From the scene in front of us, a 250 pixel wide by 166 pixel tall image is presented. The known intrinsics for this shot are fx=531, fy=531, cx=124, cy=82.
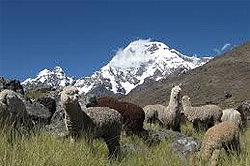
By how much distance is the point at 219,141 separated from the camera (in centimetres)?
1002

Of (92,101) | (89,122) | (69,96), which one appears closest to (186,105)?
(92,101)

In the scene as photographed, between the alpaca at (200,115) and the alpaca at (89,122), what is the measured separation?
892 centimetres

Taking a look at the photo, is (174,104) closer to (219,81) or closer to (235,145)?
(235,145)

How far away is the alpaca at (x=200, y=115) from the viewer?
19375mm

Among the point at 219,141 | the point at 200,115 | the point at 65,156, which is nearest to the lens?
the point at 65,156

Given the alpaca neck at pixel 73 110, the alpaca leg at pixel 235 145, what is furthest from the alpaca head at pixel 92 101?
the alpaca leg at pixel 235 145

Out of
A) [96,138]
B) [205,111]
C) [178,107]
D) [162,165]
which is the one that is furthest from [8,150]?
[205,111]

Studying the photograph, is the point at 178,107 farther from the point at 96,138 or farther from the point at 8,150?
the point at 8,150

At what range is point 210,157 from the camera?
960cm

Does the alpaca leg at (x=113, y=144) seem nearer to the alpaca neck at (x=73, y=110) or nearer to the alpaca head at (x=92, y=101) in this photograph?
the alpaca neck at (x=73, y=110)

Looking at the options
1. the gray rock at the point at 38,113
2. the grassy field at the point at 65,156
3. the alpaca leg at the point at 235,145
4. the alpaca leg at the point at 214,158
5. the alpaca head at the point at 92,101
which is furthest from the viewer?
the alpaca head at the point at 92,101

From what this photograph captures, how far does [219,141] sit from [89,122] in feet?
8.20

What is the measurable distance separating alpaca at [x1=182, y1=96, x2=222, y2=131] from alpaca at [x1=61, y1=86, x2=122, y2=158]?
8.92m

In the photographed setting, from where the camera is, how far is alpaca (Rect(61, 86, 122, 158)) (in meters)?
10.0
